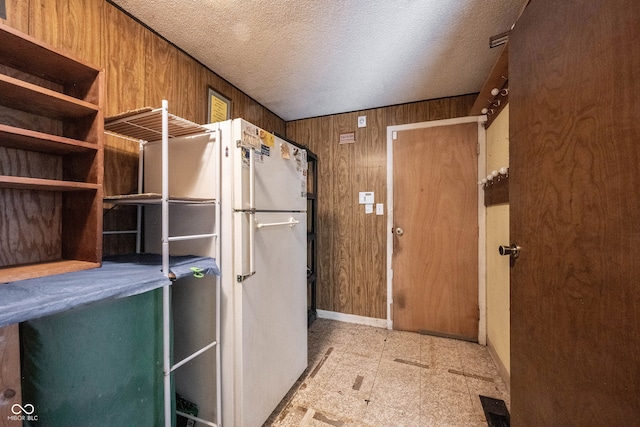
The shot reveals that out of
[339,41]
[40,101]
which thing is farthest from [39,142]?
[339,41]

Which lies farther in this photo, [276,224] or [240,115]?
[240,115]

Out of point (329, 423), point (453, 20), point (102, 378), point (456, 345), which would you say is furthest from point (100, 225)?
point (456, 345)

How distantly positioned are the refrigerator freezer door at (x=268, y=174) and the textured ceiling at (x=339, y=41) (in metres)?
0.68

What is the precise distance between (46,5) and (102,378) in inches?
61.4

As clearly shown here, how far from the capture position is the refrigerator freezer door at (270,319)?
1.17 metres

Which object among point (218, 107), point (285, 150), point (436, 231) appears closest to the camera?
point (285, 150)

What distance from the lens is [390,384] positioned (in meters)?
1.66

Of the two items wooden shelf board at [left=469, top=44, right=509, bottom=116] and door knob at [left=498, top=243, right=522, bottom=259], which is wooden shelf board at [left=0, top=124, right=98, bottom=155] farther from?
Answer: wooden shelf board at [left=469, top=44, right=509, bottom=116]

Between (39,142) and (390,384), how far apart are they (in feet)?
7.41

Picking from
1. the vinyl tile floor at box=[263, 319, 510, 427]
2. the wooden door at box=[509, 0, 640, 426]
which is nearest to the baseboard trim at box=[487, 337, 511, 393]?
the vinyl tile floor at box=[263, 319, 510, 427]

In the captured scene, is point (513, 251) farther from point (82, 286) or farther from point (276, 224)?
point (82, 286)

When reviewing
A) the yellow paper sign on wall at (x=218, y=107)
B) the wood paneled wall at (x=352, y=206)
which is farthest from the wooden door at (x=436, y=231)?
the yellow paper sign on wall at (x=218, y=107)

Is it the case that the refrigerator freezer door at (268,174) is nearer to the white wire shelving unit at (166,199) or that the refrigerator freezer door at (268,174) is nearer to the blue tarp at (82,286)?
the white wire shelving unit at (166,199)

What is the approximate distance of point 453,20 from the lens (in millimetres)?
1369
